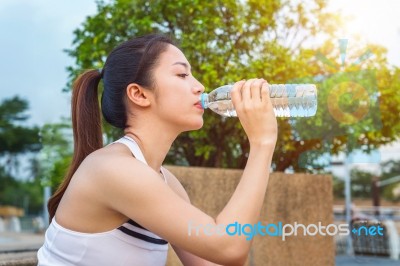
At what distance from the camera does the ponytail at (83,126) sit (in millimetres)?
2111

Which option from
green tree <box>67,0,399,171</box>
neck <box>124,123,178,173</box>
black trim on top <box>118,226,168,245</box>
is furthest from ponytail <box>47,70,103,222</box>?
green tree <box>67,0,399,171</box>

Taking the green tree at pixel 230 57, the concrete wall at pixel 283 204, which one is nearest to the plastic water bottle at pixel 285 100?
the concrete wall at pixel 283 204

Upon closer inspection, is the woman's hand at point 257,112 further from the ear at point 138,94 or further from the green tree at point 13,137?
the green tree at point 13,137

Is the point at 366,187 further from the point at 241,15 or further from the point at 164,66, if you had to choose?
the point at 164,66

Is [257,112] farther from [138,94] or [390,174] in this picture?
[390,174]

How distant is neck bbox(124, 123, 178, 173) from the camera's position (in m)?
2.04

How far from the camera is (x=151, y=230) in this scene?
174 cm

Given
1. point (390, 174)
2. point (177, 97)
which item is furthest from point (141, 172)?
point (390, 174)

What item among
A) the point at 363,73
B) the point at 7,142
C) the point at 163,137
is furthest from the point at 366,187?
the point at 163,137

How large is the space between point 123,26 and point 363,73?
2.94 meters

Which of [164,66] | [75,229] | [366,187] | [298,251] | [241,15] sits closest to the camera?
[75,229]

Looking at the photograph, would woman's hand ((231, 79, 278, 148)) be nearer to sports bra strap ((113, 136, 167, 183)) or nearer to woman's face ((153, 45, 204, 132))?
woman's face ((153, 45, 204, 132))

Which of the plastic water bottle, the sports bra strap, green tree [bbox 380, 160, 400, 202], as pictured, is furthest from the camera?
green tree [bbox 380, 160, 400, 202]

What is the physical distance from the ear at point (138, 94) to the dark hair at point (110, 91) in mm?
17
